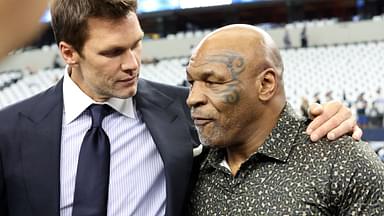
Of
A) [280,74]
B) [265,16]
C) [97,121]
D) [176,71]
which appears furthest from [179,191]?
[265,16]

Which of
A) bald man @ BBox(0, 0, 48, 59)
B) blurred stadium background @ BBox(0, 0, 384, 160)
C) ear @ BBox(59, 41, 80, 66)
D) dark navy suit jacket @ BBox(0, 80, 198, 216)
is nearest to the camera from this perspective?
bald man @ BBox(0, 0, 48, 59)

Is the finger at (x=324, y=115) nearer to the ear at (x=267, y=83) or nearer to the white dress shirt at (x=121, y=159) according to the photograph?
the ear at (x=267, y=83)

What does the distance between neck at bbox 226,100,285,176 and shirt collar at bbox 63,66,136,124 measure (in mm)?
312

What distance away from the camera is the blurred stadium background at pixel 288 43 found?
12.0 metres

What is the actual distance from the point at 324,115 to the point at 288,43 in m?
13.3

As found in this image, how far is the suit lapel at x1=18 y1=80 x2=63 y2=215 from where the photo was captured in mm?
1393

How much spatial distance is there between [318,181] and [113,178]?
52cm

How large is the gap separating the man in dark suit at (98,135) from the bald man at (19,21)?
103cm

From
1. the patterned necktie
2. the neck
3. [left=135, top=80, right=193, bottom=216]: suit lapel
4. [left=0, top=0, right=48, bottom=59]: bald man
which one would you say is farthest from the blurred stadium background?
[left=0, top=0, right=48, bottom=59]: bald man

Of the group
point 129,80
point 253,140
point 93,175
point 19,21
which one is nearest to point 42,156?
point 93,175

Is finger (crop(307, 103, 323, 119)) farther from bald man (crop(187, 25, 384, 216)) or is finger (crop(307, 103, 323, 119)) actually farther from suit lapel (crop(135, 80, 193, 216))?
suit lapel (crop(135, 80, 193, 216))

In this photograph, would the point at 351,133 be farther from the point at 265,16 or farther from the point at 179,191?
the point at 265,16

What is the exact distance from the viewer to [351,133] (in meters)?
1.36

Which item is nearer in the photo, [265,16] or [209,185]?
[209,185]
